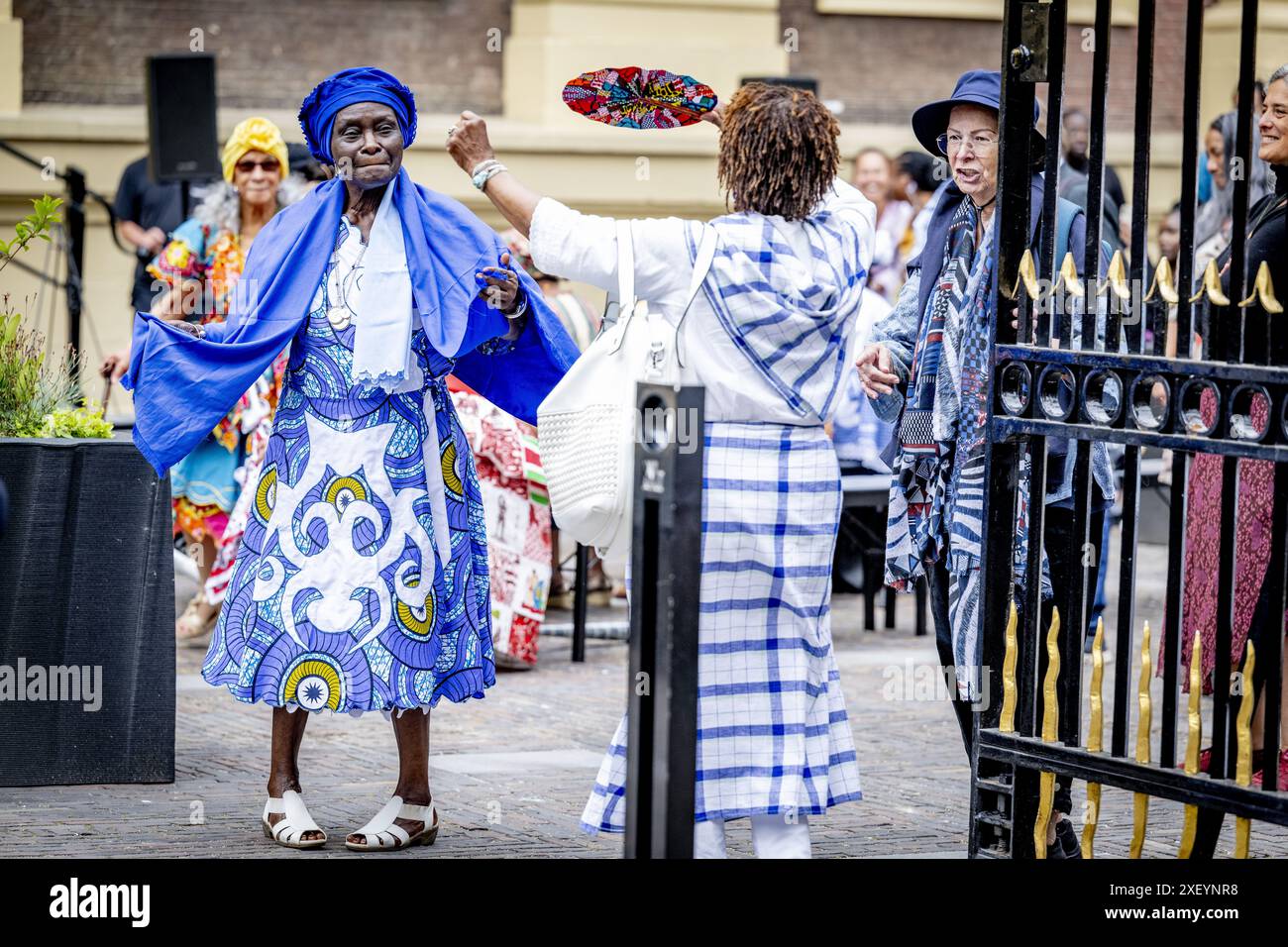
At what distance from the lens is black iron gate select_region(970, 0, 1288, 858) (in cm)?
423

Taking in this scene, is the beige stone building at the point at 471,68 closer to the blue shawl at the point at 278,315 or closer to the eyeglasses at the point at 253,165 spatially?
the eyeglasses at the point at 253,165

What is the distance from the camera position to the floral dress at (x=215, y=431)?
27.6 ft

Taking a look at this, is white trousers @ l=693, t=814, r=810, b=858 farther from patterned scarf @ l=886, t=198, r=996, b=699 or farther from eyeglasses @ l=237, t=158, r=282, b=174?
eyeglasses @ l=237, t=158, r=282, b=174

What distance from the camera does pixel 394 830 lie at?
5.53 metres

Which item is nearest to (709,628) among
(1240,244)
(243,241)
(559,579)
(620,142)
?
(1240,244)

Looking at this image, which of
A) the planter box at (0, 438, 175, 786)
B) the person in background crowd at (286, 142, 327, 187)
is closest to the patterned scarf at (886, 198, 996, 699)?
the planter box at (0, 438, 175, 786)

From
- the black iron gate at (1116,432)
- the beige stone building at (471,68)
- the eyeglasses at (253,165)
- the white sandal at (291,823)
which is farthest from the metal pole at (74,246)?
the black iron gate at (1116,432)

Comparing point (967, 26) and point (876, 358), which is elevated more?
point (967, 26)

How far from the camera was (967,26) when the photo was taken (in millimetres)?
16281

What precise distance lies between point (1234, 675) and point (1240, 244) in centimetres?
98

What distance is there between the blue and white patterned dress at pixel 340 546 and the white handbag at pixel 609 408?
829mm

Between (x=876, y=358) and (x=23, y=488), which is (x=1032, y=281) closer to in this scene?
(x=876, y=358)

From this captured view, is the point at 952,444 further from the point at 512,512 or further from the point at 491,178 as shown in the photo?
the point at 512,512

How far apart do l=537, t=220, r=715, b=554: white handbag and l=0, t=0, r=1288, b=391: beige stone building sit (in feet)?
30.2
